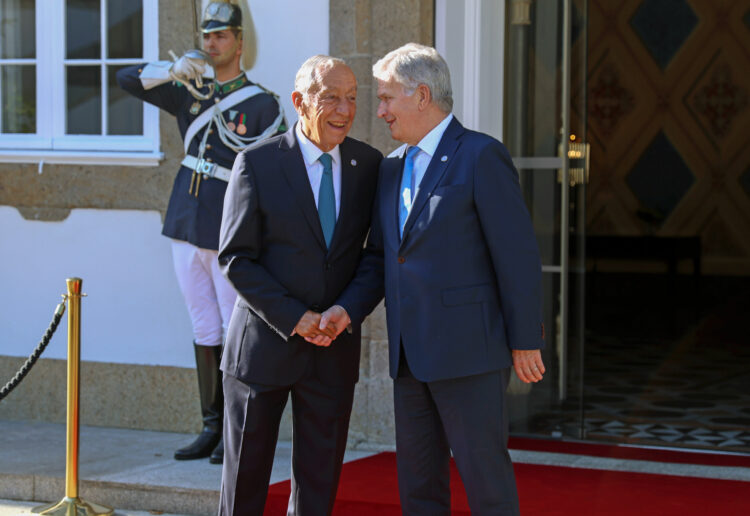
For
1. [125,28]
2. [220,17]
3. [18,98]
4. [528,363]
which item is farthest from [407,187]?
[18,98]

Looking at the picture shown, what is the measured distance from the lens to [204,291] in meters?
5.27

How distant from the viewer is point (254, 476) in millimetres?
3693

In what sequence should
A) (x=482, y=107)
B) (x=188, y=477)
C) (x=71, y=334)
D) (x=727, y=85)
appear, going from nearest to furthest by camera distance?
(x=71, y=334), (x=188, y=477), (x=482, y=107), (x=727, y=85)

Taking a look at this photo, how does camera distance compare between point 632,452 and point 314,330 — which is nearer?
point 314,330

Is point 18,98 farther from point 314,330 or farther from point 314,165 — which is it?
point 314,330

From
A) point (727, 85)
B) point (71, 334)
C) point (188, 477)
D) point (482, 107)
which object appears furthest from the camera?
point (727, 85)

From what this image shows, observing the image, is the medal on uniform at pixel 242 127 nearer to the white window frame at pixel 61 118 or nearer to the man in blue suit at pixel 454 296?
the white window frame at pixel 61 118

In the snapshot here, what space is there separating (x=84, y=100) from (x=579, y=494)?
3398 millimetres

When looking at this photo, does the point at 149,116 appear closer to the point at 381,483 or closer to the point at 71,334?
the point at 71,334

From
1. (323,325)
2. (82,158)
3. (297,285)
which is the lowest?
(323,325)

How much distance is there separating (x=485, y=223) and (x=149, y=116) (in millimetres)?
3102

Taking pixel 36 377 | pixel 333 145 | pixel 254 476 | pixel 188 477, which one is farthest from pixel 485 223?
pixel 36 377

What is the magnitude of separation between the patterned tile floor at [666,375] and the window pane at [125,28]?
2.84 m

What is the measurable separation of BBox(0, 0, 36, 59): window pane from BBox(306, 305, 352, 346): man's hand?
3556 millimetres
